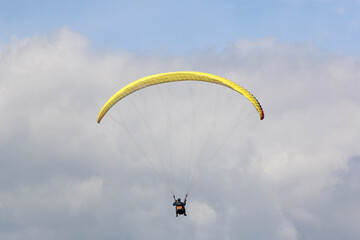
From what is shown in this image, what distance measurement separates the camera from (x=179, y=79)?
87.6 meters

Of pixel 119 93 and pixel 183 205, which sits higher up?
pixel 119 93

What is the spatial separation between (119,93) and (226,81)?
35.4 ft

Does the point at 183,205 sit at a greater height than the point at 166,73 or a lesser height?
lesser

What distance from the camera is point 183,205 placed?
89.3 meters

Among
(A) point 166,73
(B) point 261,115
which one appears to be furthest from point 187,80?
(B) point 261,115

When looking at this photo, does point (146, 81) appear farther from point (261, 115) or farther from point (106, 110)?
point (261, 115)

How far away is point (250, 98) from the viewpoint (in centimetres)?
8494

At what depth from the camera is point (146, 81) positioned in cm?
8738

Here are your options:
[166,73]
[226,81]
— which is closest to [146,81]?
[166,73]

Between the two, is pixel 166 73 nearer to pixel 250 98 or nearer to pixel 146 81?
pixel 146 81

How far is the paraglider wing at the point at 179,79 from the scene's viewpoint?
85125 millimetres

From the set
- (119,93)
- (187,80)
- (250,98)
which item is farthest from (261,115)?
(119,93)

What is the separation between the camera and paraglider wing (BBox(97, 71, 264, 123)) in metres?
85.1

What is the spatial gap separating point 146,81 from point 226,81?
7.96 metres
